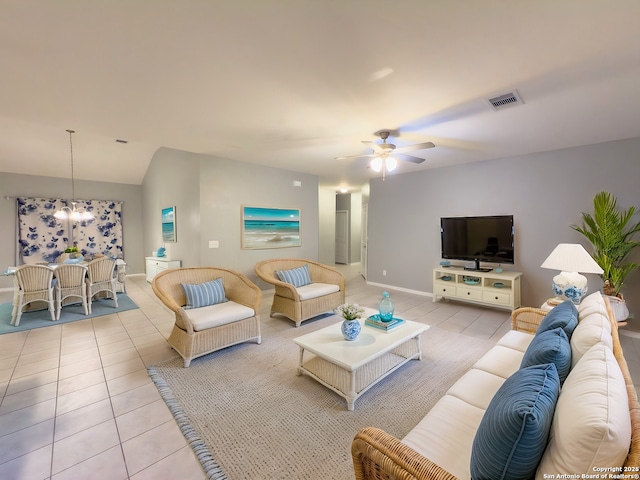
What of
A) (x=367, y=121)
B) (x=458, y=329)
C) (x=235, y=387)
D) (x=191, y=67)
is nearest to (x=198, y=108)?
(x=191, y=67)

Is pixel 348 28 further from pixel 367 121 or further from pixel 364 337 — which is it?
pixel 364 337

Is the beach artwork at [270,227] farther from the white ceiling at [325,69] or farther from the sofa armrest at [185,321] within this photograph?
the sofa armrest at [185,321]

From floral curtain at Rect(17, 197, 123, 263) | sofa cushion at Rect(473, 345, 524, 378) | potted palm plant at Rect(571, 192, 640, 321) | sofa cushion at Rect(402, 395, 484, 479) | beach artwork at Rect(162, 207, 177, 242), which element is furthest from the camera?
floral curtain at Rect(17, 197, 123, 263)

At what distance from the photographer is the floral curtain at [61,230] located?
6031 mm

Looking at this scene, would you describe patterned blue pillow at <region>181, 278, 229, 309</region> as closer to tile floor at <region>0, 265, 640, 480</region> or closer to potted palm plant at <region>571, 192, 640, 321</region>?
tile floor at <region>0, 265, 640, 480</region>

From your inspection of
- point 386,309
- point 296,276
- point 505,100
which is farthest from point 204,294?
point 505,100

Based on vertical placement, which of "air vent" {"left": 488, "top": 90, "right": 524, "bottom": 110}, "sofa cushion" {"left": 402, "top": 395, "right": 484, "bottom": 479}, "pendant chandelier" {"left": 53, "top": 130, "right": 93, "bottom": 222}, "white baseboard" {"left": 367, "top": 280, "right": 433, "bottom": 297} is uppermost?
"air vent" {"left": 488, "top": 90, "right": 524, "bottom": 110}

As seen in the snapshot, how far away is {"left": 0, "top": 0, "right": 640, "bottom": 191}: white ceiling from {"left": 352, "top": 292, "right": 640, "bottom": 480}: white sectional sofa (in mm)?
1766

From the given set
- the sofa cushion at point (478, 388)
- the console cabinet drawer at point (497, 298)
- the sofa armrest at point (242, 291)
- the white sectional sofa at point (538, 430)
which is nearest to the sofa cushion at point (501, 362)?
the sofa cushion at point (478, 388)

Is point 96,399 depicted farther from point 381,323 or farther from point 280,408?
Answer: point 381,323

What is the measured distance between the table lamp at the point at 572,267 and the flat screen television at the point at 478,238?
4.68 feet

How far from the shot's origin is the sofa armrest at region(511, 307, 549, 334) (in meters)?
2.42

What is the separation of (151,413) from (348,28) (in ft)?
9.52

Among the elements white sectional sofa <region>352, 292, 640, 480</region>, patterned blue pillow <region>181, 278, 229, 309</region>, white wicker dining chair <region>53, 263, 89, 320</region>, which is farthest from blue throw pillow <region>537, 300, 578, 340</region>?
white wicker dining chair <region>53, 263, 89, 320</region>
